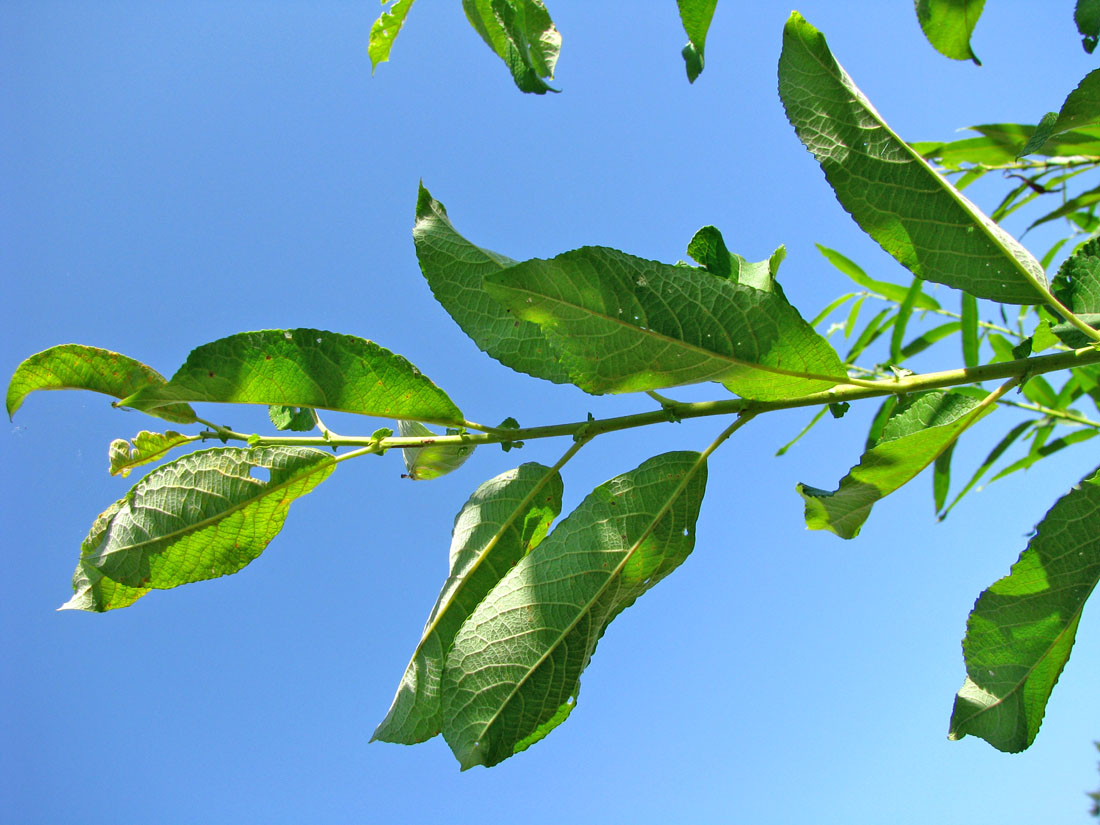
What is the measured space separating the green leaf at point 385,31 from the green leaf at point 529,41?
0.37 m

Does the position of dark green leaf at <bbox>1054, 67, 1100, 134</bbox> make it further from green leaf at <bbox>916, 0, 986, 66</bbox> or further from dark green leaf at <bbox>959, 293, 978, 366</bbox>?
dark green leaf at <bbox>959, 293, 978, 366</bbox>

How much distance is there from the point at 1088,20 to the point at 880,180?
25.0 inches

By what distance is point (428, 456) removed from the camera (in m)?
1.25

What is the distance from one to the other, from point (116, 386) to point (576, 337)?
74 centimetres

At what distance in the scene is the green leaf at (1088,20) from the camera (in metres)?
1.21

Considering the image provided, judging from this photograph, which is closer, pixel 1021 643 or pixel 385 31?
pixel 1021 643

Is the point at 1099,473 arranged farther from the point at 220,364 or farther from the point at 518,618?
the point at 220,364

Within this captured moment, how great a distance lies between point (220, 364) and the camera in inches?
40.0

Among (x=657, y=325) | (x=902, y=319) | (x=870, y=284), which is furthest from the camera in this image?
(x=870, y=284)

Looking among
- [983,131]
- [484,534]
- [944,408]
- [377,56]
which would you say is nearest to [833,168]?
[944,408]

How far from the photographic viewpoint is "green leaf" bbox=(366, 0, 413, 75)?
149 centimetres

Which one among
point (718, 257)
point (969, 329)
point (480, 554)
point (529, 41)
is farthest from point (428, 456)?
point (969, 329)

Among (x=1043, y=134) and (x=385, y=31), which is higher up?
(x=385, y=31)

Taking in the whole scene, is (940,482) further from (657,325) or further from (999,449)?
(657,325)
